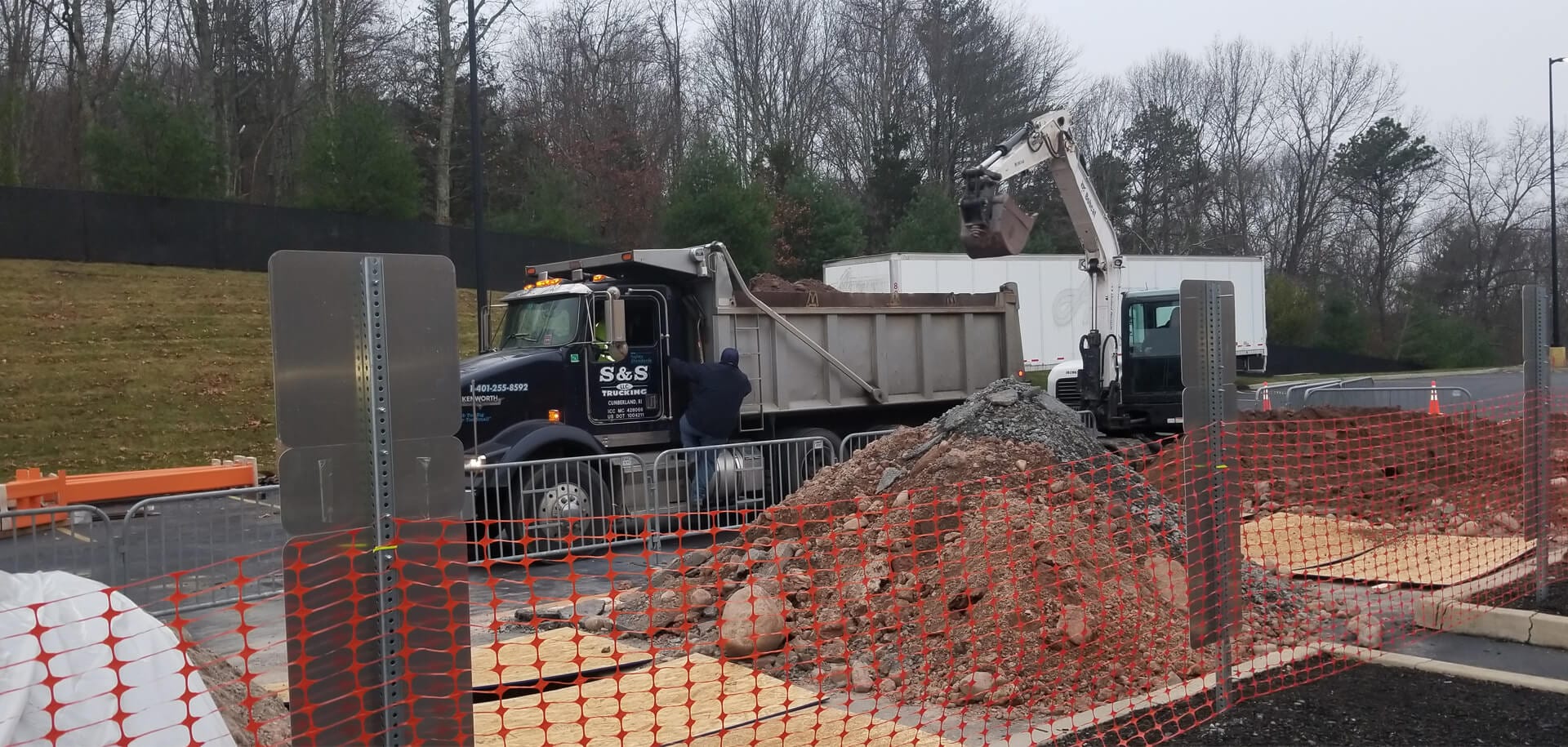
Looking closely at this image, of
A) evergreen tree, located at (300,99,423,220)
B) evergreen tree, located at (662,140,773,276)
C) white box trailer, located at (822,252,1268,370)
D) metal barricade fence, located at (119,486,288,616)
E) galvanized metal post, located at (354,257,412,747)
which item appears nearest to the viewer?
galvanized metal post, located at (354,257,412,747)

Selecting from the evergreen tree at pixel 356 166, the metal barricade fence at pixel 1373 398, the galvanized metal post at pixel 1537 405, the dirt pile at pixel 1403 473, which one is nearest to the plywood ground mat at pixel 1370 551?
the dirt pile at pixel 1403 473

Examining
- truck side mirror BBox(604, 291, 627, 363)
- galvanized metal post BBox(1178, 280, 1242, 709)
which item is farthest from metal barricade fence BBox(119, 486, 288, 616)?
galvanized metal post BBox(1178, 280, 1242, 709)

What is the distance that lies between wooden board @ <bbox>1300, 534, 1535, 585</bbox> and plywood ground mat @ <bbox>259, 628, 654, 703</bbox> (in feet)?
16.8

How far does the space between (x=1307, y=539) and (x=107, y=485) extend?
1285 centimetres

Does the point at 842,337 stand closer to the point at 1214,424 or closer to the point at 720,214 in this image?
the point at 1214,424

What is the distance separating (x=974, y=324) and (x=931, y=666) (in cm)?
910

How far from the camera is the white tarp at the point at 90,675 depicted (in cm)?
316

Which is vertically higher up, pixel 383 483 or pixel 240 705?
pixel 383 483

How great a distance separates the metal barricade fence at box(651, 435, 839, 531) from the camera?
11391 millimetres

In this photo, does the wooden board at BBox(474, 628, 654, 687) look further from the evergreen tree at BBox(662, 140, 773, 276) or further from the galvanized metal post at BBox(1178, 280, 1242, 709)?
the evergreen tree at BBox(662, 140, 773, 276)

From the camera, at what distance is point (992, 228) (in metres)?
13.9

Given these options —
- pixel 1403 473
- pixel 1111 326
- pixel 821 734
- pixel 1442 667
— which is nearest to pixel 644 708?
pixel 821 734

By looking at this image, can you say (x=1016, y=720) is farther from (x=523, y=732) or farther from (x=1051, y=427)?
(x=1051, y=427)

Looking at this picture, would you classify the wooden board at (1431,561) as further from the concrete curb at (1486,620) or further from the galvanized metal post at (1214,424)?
the galvanized metal post at (1214,424)
